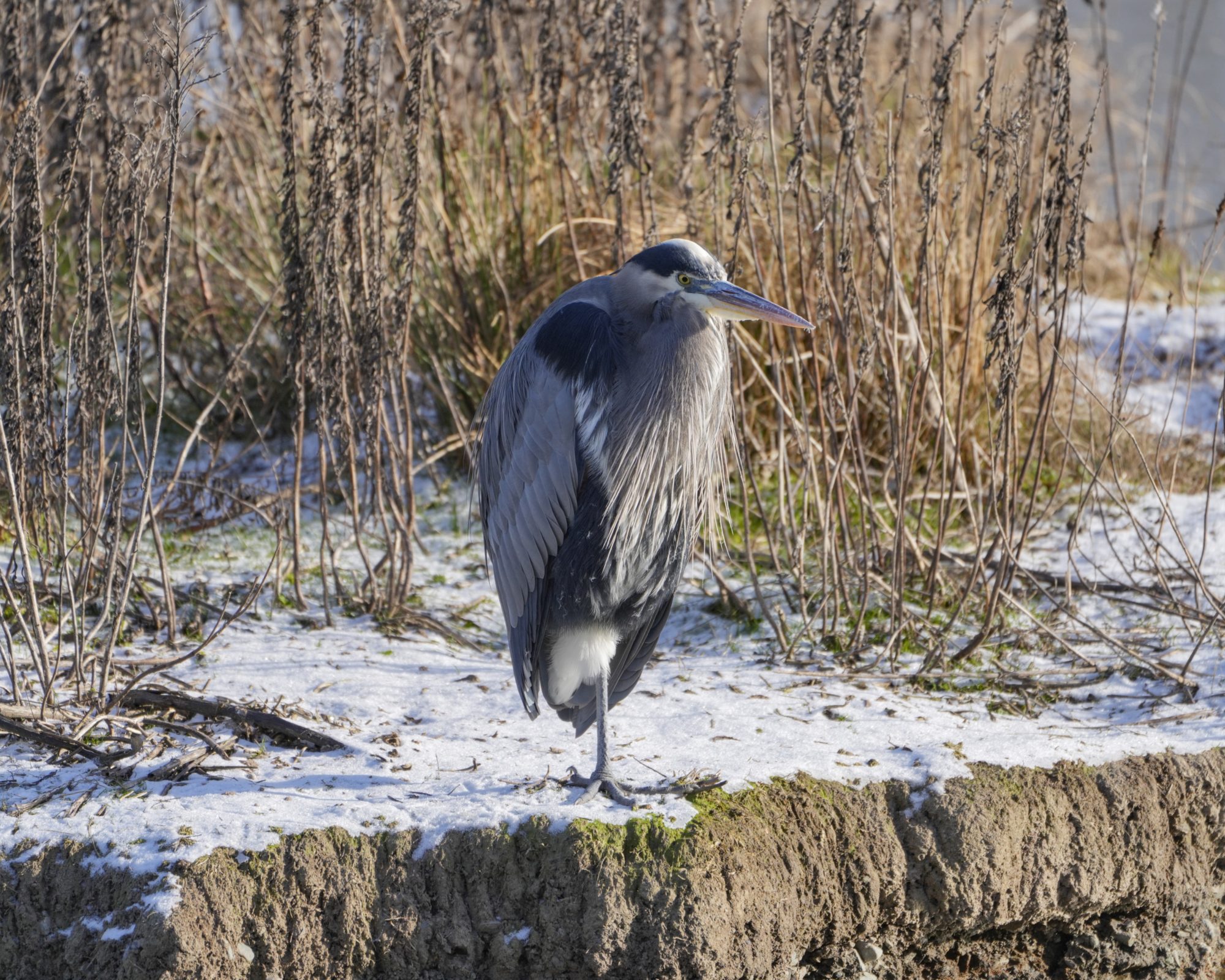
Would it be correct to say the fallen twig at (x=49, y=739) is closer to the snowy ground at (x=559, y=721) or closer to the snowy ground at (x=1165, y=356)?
the snowy ground at (x=559, y=721)

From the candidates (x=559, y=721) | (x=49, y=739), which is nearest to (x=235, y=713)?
(x=49, y=739)

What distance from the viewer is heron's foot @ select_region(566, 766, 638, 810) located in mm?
2715

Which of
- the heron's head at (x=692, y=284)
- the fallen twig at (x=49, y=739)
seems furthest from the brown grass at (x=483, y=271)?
the heron's head at (x=692, y=284)

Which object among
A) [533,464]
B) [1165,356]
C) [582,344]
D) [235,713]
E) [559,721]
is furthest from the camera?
[1165,356]

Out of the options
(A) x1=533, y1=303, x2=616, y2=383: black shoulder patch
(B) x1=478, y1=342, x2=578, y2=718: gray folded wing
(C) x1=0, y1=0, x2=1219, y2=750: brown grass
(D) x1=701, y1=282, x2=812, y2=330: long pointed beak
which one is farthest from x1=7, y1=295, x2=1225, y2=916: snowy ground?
(D) x1=701, y1=282, x2=812, y2=330: long pointed beak

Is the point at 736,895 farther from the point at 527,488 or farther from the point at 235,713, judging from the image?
the point at 235,713

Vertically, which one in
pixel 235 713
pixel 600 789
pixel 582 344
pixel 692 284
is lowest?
pixel 600 789

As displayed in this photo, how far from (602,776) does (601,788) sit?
46 mm

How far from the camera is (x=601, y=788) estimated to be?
110 inches

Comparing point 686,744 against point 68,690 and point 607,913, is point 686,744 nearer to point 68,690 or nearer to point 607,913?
point 607,913

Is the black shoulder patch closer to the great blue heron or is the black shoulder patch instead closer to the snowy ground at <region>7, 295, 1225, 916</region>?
the great blue heron

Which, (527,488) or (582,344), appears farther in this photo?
(527,488)

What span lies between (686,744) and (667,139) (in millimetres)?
3410

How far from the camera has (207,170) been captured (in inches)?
196
